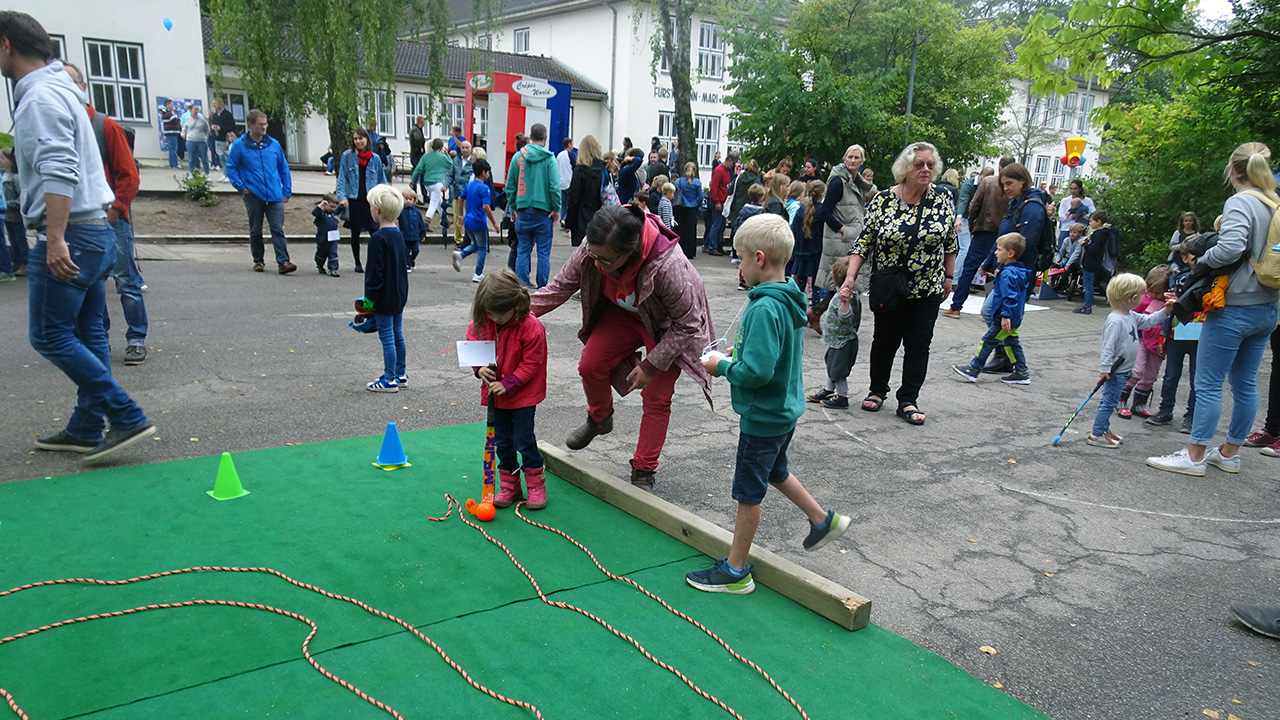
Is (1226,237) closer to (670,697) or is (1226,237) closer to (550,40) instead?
(670,697)

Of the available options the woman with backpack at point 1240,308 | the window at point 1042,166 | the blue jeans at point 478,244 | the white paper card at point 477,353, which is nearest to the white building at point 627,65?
the window at point 1042,166

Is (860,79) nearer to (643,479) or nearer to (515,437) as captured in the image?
(643,479)

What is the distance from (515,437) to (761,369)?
5.27 feet

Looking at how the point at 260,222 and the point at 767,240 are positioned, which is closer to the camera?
the point at 767,240

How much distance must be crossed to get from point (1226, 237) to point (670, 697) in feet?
15.7

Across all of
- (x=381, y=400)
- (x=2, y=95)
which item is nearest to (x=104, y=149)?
(x=381, y=400)

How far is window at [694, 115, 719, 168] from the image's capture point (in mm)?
40094

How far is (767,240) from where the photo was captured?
3400 mm

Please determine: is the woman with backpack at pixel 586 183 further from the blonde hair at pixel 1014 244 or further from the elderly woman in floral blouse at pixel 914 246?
the elderly woman in floral blouse at pixel 914 246

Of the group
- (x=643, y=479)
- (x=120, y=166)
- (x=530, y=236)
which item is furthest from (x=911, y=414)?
(x=120, y=166)

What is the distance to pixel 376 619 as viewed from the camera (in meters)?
3.18

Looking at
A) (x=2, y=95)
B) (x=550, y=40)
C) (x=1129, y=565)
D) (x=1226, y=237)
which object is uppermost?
(x=550, y=40)

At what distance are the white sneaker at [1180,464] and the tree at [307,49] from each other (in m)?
15.5

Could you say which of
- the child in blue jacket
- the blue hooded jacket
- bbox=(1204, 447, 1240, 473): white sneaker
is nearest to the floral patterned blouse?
the child in blue jacket
